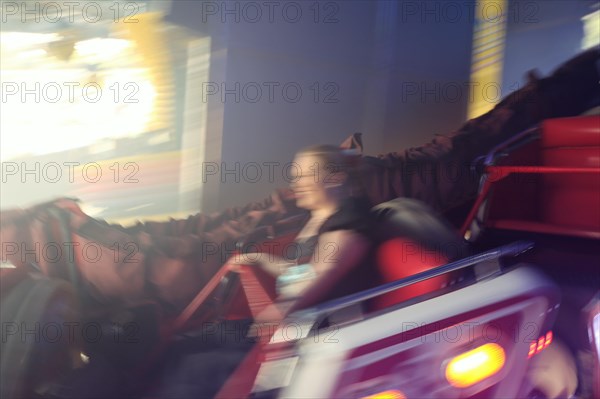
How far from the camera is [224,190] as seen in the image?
1430mm

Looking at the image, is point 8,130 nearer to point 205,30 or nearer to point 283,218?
point 205,30

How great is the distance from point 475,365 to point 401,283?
0.83 feet

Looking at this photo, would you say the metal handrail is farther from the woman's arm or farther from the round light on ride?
the round light on ride

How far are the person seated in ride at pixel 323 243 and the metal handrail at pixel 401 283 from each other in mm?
59

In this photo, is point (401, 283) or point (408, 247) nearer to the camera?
point (401, 283)

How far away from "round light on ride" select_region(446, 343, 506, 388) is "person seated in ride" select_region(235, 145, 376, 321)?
29 cm

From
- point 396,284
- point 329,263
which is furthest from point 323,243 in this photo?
point 396,284

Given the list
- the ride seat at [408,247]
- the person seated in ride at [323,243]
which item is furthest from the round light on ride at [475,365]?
the person seated in ride at [323,243]

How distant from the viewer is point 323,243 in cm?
148

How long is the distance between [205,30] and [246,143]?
29 cm

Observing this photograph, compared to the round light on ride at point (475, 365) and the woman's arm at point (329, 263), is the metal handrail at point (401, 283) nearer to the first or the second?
the woman's arm at point (329, 263)

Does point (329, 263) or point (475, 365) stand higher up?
point (329, 263)

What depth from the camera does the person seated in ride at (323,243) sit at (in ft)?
4.77

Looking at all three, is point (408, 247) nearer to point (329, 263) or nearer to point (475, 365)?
point (329, 263)
